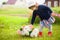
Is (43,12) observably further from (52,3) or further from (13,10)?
(13,10)

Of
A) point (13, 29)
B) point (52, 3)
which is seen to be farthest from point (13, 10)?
point (52, 3)

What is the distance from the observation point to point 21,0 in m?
1.72

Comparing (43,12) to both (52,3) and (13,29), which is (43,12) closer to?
(52,3)

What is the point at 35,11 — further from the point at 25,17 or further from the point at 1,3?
the point at 1,3

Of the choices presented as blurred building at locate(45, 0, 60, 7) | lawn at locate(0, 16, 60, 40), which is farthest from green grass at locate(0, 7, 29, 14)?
blurred building at locate(45, 0, 60, 7)

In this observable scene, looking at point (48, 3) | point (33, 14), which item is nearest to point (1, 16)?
point (33, 14)

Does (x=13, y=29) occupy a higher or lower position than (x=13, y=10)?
lower

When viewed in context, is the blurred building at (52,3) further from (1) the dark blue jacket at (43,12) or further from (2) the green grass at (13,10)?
(2) the green grass at (13,10)

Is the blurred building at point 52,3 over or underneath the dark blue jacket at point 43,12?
over

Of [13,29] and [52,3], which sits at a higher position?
[52,3]

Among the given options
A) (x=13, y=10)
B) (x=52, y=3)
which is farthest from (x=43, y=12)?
(x=13, y=10)

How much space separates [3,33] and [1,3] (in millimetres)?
250

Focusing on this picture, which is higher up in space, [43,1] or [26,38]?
[43,1]

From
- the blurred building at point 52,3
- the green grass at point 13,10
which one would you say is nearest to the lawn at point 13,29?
the green grass at point 13,10
